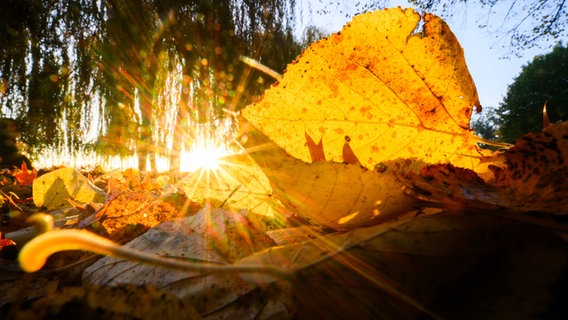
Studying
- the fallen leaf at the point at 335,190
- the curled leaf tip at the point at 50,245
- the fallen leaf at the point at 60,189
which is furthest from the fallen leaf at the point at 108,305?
the fallen leaf at the point at 60,189

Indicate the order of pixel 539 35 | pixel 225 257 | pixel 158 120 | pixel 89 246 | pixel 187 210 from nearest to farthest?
1. pixel 89 246
2. pixel 225 257
3. pixel 187 210
4. pixel 158 120
5. pixel 539 35

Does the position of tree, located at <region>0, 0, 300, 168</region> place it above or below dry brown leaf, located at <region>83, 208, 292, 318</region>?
above

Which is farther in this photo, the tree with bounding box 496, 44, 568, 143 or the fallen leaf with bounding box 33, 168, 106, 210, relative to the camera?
the tree with bounding box 496, 44, 568, 143

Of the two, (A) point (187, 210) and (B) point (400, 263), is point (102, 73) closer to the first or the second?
(A) point (187, 210)

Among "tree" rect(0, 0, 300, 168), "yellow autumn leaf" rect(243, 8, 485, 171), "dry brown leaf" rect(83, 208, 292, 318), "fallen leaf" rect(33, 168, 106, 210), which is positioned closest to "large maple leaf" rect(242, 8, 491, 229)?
"yellow autumn leaf" rect(243, 8, 485, 171)

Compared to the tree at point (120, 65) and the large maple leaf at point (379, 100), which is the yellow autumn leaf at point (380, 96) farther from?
the tree at point (120, 65)

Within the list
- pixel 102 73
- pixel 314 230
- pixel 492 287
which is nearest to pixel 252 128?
pixel 314 230

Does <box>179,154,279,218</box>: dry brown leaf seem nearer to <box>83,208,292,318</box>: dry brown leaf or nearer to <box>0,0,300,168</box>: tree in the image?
<box>83,208,292,318</box>: dry brown leaf

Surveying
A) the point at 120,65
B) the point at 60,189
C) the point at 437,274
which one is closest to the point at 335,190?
the point at 437,274
